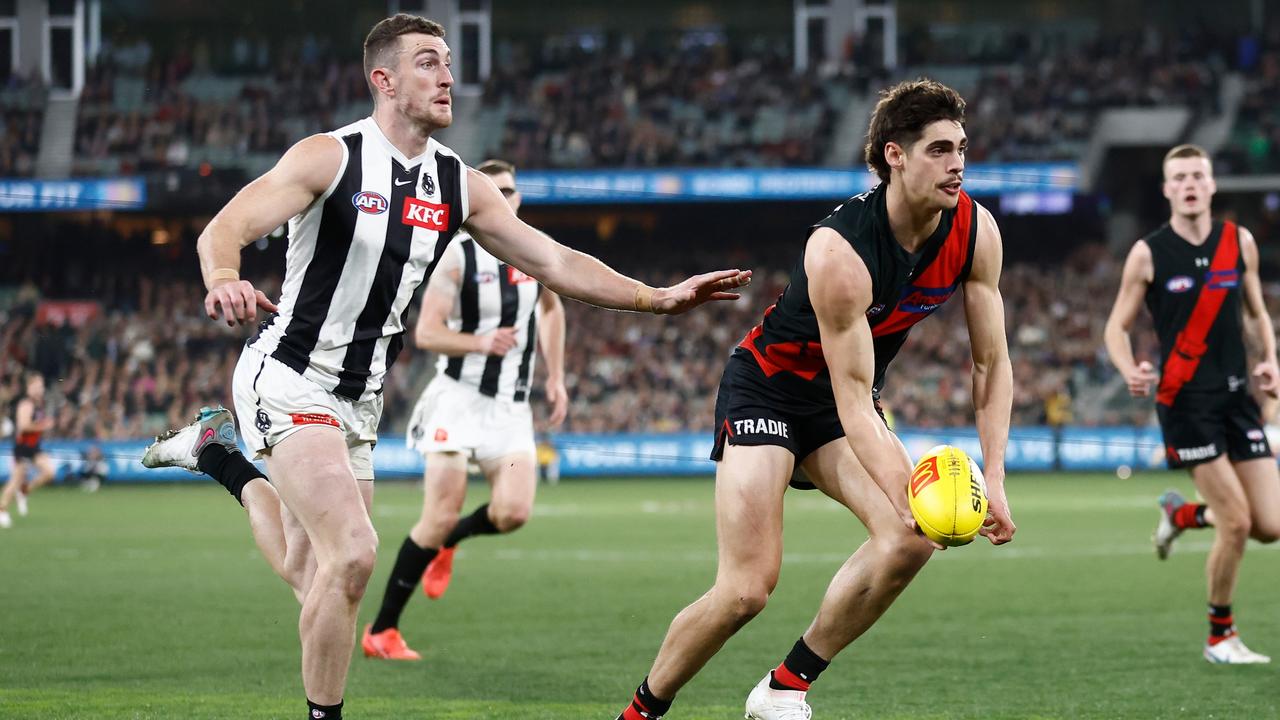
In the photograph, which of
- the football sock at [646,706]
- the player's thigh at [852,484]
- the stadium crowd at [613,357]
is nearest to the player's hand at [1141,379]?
the player's thigh at [852,484]

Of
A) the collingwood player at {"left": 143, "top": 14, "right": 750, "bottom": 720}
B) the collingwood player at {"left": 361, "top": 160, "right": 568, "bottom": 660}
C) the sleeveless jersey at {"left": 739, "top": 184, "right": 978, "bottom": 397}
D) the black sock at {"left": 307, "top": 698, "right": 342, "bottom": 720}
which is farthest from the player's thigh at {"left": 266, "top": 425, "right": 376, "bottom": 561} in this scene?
the collingwood player at {"left": 361, "top": 160, "right": 568, "bottom": 660}

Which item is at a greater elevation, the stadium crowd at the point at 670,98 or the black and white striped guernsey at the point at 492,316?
the stadium crowd at the point at 670,98

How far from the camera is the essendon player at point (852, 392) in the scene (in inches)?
207

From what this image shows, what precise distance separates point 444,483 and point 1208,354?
4.51 metres

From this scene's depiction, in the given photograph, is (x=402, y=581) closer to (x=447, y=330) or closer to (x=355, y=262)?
(x=447, y=330)

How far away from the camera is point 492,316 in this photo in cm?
939

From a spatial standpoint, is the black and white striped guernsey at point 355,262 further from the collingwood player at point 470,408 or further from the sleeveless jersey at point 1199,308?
the sleeveless jersey at point 1199,308

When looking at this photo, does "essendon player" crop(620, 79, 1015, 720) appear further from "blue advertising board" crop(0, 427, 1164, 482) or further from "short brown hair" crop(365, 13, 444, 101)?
"blue advertising board" crop(0, 427, 1164, 482)

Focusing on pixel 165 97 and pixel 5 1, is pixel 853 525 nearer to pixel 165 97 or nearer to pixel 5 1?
pixel 165 97

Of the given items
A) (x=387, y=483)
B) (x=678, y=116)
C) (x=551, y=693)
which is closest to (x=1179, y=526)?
(x=551, y=693)

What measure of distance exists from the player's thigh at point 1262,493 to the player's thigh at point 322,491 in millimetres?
5303

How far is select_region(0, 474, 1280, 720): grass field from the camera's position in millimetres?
6930

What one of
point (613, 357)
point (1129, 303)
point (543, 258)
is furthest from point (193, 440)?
point (613, 357)

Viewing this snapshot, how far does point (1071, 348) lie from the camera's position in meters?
35.8
